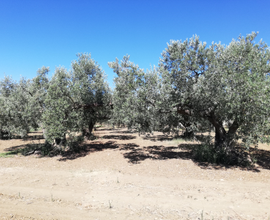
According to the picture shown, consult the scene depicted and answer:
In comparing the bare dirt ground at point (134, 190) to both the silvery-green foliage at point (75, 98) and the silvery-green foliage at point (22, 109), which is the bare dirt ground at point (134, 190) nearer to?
the silvery-green foliage at point (75, 98)

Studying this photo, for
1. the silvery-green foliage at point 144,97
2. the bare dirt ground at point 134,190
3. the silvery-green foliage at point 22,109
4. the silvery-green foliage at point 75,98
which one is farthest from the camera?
the silvery-green foliage at point 22,109

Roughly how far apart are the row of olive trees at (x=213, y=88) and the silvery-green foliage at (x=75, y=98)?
3.95 meters

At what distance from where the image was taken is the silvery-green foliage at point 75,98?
39.5ft

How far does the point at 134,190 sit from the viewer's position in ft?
24.0

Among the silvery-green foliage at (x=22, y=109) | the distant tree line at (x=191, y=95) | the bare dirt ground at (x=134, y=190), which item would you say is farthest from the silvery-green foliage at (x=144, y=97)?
the silvery-green foliage at (x=22, y=109)

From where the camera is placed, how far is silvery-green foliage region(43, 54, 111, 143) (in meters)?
12.1

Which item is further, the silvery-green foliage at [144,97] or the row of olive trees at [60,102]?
the row of olive trees at [60,102]

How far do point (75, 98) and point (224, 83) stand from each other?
1174 cm

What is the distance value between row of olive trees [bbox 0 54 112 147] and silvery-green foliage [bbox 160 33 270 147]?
7352 millimetres

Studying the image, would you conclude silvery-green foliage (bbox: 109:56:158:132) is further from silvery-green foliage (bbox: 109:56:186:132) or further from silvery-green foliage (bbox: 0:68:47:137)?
silvery-green foliage (bbox: 0:68:47:137)

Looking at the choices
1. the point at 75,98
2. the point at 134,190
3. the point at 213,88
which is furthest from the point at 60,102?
the point at 213,88

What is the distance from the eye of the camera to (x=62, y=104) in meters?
12.1

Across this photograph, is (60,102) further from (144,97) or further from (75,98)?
(144,97)

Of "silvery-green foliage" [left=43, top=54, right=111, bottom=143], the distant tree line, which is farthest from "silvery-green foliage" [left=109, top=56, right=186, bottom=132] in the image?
"silvery-green foliage" [left=43, top=54, right=111, bottom=143]
